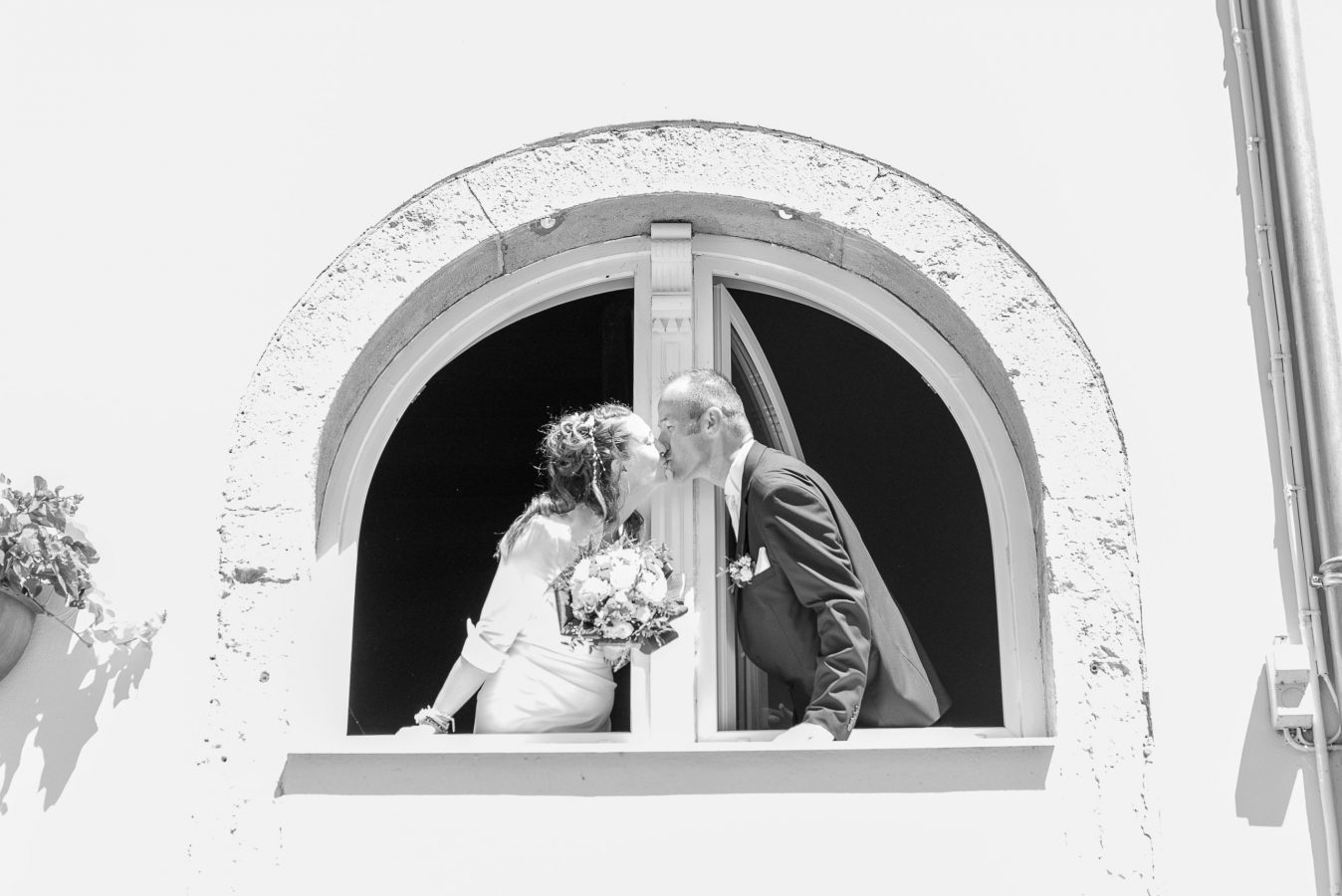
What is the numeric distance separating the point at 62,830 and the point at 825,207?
2.45 meters

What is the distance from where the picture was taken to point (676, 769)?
3.54 m

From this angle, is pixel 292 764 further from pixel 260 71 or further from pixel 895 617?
pixel 260 71

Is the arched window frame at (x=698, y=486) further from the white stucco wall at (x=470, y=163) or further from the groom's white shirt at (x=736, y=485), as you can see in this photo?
the white stucco wall at (x=470, y=163)

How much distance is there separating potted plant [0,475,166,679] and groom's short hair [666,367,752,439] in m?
1.42

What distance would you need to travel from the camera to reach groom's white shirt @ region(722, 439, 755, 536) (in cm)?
393

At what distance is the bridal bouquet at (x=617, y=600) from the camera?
359cm

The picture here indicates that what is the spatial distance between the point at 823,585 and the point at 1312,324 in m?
1.39

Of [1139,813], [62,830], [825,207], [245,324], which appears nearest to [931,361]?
[825,207]

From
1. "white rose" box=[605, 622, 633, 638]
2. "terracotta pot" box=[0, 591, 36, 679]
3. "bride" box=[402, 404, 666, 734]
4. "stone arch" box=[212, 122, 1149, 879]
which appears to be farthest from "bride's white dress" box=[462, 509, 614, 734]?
"terracotta pot" box=[0, 591, 36, 679]

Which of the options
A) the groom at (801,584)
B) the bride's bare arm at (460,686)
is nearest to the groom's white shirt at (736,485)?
the groom at (801,584)

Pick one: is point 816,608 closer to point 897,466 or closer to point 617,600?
point 617,600

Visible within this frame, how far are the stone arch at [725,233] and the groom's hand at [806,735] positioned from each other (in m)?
0.55

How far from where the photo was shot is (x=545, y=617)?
12.9ft

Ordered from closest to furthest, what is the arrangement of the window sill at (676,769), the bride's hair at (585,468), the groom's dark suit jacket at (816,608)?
the window sill at (676,769) < the groom's dark suit jacket at (816,608) < the bride's hair at (585,468)
